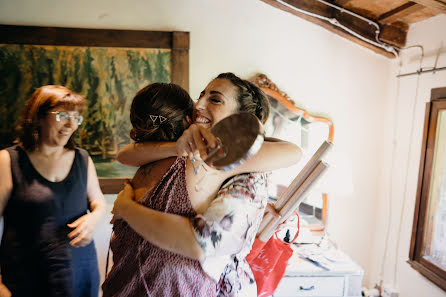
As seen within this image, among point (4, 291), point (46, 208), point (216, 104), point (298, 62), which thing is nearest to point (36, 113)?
point (46, 208)

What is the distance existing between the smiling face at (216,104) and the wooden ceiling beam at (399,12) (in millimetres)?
1820

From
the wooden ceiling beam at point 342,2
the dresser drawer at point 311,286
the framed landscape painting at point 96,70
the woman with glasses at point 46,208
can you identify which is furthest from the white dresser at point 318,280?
the wooden ceiling beam at point 342,2

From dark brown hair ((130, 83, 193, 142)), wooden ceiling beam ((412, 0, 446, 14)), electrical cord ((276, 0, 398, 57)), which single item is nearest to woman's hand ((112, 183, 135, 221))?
dark brown hair ((130, 83, 193, 142))

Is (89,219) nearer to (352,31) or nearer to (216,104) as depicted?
(216,104)

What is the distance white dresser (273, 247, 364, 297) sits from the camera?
1.91 m

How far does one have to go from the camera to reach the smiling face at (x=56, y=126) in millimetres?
1440

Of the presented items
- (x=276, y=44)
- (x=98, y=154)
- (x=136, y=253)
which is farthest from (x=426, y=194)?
(x=98, y=154)

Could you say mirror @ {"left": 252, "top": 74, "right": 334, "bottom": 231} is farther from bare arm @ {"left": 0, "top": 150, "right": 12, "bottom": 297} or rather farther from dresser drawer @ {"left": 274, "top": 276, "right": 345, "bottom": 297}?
bare arm @ {"left": 0, "top": 150, "right": 12, "bottom": 297}

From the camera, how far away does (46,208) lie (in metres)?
1.38

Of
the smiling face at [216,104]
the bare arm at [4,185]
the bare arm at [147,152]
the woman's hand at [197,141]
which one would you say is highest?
the smiling face at [216,104]

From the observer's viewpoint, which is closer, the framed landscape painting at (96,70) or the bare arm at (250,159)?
the bare arm at (250,159)

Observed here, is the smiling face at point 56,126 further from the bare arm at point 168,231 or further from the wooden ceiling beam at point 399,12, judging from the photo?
the wooden ceiling beam at point 399,12

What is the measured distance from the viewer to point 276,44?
239cm

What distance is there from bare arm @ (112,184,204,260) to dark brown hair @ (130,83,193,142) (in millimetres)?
253
